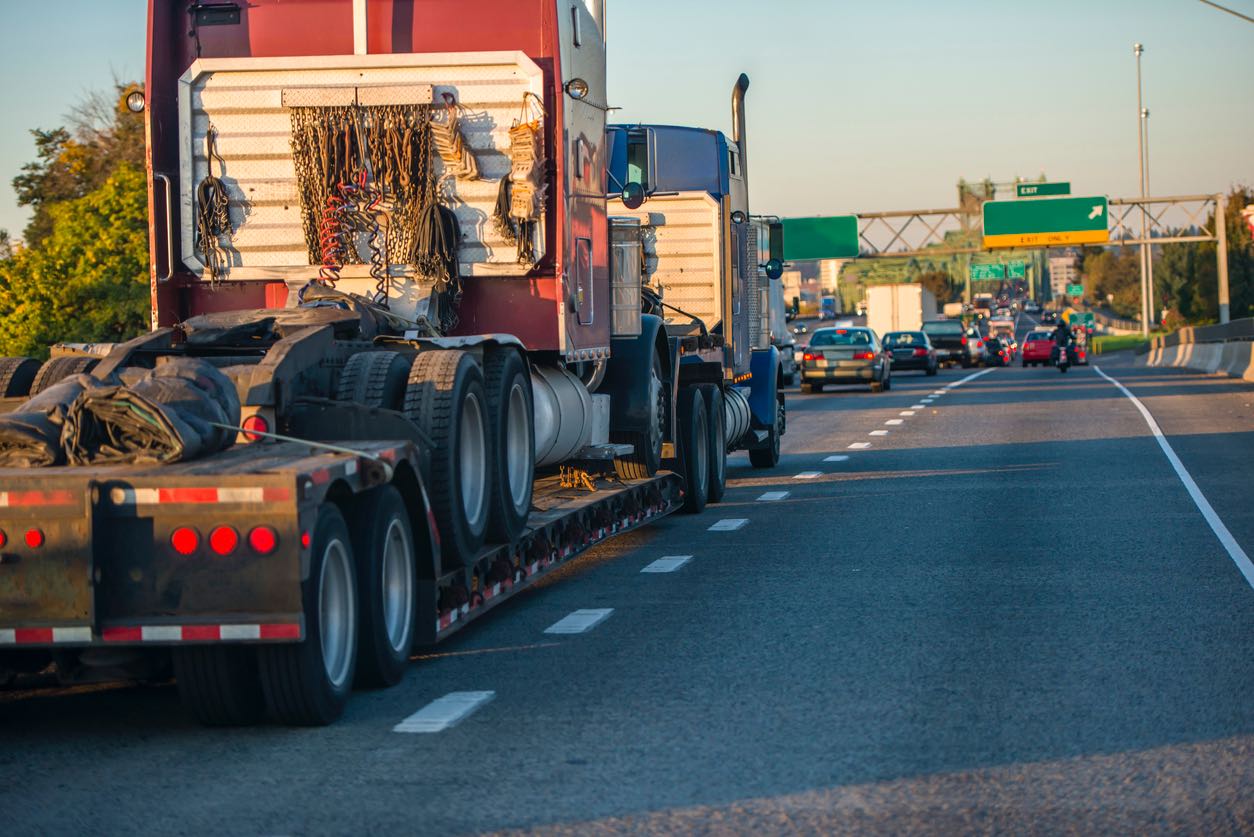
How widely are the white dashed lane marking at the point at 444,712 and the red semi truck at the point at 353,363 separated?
29 centimetres

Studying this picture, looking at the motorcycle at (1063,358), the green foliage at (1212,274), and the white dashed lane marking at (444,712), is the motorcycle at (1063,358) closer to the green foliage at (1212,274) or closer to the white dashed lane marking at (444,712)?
the green foliage at (1212,274)

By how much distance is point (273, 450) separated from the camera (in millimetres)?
7289

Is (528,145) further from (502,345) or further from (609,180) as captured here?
(609,180)

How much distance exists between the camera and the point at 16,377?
29.6ft

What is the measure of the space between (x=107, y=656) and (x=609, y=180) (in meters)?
7.49

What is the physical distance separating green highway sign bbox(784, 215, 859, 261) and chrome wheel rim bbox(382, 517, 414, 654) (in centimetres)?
6608

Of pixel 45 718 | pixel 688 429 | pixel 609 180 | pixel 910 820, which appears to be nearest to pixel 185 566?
pixel 45 718

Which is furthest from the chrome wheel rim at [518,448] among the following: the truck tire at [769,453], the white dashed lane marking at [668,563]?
the truck tire at [769,453]

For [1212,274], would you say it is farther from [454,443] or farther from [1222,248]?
[454,443]

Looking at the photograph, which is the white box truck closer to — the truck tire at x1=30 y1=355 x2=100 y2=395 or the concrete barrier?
the concrete barrier

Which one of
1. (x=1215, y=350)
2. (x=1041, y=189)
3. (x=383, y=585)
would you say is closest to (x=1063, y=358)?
(x=1215, y=350)

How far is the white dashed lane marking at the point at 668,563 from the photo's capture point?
11648 millimetres

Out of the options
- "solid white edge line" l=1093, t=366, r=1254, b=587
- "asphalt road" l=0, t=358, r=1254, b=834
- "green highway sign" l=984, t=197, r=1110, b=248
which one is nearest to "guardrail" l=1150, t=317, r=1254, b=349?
"green highway sign" l=984, t=197, r=1110, b=248

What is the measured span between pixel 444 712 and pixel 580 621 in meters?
2.36
